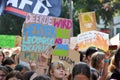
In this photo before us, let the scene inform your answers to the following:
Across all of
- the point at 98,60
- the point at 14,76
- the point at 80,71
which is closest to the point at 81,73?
the point at 80,71

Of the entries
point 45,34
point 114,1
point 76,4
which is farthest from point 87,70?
point 76,4

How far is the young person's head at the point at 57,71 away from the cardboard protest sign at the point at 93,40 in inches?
164

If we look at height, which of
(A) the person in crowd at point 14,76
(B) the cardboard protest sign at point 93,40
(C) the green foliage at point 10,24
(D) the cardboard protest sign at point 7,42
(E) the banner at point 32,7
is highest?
(E) the banner at point 32,7

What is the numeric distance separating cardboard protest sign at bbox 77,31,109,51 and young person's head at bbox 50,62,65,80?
417cm

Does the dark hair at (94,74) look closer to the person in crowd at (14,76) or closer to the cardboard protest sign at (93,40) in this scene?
the person in crowd at (14,76)

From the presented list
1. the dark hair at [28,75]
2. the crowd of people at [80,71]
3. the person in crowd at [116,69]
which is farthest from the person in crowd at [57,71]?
the person in crowd at [116,69]

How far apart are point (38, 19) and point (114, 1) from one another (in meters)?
24.9

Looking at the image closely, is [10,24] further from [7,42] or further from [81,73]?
[81,73]

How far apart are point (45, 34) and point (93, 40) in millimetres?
3270

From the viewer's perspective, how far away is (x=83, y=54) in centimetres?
985

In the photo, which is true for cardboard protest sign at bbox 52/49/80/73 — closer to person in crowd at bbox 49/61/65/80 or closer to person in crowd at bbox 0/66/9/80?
person in crowd at bbox 0/66/9/80

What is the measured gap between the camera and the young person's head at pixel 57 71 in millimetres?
7422

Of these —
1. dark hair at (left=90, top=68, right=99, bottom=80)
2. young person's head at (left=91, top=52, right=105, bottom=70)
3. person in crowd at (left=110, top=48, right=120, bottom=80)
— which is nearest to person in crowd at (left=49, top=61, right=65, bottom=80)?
dark hair at (left=90, top=68, right=99, bottom=80)

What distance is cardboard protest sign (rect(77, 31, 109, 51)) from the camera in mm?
11828
